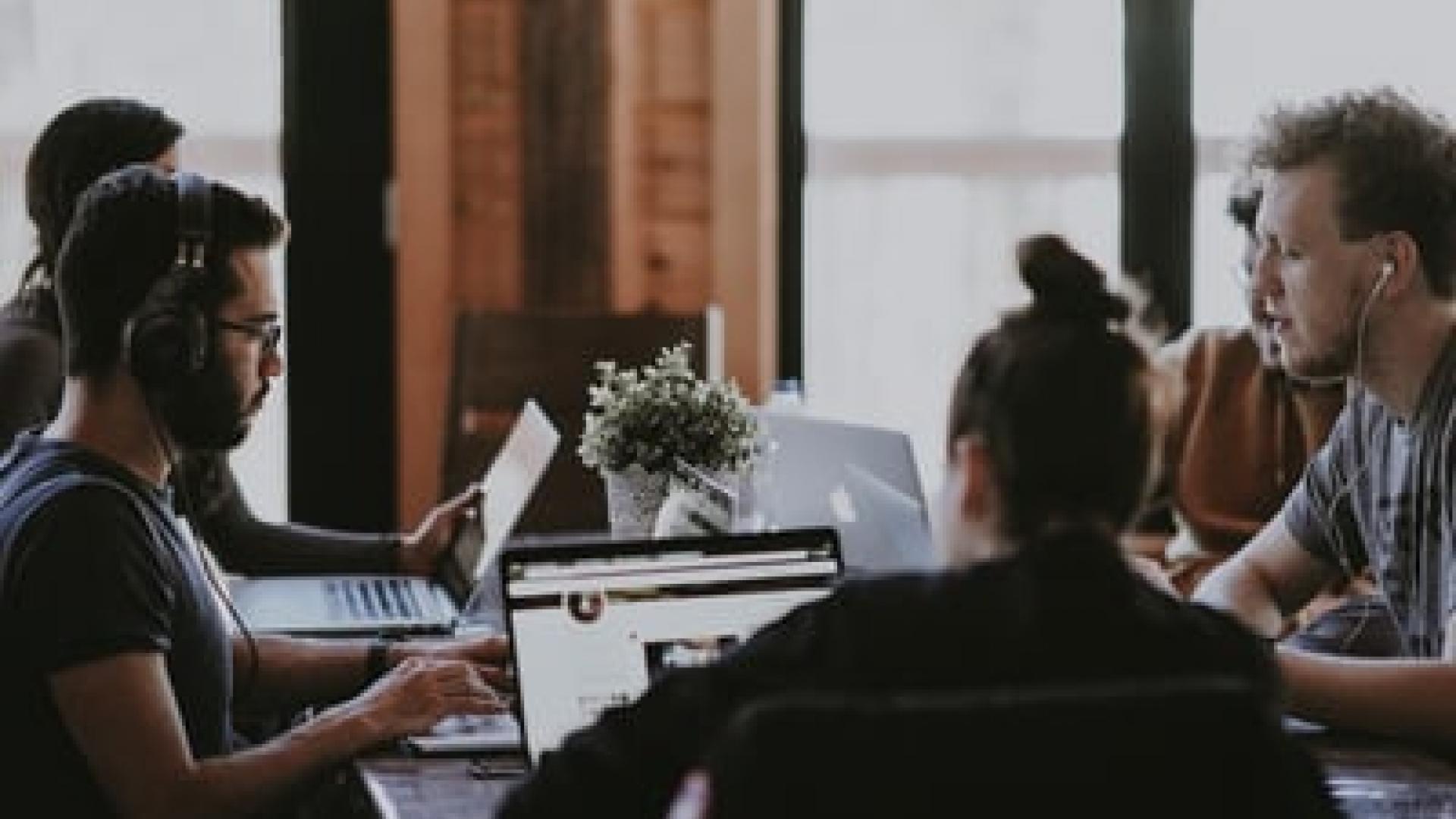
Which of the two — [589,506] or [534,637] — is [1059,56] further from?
[534,637]

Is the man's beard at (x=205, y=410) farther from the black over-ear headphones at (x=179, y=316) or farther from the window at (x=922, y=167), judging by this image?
the window at (x=922, y=167)

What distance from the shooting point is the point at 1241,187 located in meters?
3.20

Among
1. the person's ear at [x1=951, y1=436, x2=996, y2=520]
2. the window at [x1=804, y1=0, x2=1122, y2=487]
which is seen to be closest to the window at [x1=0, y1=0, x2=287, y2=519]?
the window at [x1=804, y1=0, x2=1122, y2=487]

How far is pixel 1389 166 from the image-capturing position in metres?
2.55

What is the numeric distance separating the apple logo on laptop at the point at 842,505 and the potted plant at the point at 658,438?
11cm

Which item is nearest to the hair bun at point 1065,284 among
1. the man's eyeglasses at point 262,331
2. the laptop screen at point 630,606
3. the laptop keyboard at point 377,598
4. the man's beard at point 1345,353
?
the laptop screen at point 630,606

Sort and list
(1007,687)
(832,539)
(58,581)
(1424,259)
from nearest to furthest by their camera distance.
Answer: (1007,687), (58,581), (832,539), (1424,259)

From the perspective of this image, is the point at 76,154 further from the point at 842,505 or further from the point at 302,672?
the point at 842,505

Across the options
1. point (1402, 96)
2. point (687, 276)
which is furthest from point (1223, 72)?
point (1402, 96)

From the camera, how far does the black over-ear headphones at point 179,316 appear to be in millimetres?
2117

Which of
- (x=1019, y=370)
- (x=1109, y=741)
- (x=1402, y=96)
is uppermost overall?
(x=1402, y=96)

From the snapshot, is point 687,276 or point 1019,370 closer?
point 1019,370

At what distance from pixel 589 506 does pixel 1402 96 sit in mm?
1545

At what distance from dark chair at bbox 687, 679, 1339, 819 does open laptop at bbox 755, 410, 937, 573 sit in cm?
99
